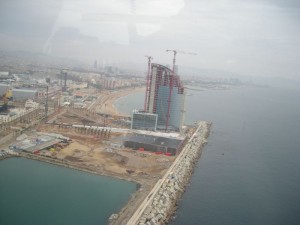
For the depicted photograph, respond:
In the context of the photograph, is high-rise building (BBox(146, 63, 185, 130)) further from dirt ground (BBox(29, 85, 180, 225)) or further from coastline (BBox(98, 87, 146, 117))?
coastline (BBox(98, 87, 146, 117))

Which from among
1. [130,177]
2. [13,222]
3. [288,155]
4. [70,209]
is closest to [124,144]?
[130,177]

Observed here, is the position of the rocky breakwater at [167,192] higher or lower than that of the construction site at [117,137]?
lower

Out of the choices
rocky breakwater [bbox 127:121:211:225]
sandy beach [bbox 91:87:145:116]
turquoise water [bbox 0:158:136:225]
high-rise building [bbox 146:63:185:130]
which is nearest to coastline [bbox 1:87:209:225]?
rocky breakwater [bbox 127:121:211:225]

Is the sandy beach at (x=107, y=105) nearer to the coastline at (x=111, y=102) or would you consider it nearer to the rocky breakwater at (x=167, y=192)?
the coastline at (x=111, y=102)

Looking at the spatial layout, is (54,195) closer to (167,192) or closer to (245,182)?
(167,192)

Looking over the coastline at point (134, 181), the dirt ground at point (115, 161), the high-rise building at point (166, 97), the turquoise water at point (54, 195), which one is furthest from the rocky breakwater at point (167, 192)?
the high-rise building at point (166, 97)

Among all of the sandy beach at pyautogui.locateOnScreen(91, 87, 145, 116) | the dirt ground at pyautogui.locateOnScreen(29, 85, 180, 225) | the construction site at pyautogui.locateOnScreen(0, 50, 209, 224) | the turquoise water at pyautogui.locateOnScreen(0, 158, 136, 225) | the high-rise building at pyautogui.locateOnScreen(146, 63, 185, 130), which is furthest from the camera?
the sandy beach at pyautogui.locateOnScreen(91, 87, 145, 116)

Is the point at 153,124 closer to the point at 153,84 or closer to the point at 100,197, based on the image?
the point at 153,84
